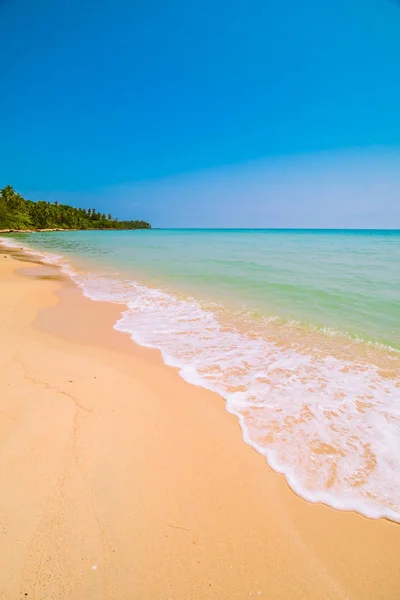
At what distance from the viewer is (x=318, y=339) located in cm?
612

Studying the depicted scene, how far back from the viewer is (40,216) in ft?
342

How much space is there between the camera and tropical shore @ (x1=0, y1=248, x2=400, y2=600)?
1.79 meters

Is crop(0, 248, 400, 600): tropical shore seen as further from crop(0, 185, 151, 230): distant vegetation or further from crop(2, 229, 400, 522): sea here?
crop(0, 185, 151, 230): distant vegetation

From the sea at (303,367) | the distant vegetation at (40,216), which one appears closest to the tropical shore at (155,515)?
the sea at (303,367)

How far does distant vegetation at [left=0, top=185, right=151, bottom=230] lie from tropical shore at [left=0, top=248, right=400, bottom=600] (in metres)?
96.9

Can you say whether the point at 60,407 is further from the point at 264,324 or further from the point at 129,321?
the point at 264,324

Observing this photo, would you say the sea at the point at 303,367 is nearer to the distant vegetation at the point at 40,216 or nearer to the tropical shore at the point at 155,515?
the tropical shore at the point at 155,515

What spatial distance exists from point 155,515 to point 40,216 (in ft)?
403

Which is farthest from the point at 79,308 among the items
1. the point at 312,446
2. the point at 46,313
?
the point at 312,446

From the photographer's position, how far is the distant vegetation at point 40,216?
8444 cm

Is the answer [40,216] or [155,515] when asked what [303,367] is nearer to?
[155,515]

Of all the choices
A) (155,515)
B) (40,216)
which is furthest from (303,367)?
(40,216)

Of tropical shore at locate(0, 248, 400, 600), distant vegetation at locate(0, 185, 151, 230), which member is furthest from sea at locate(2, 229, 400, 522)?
distant vegetation at locate(0, 185, 151, 230)

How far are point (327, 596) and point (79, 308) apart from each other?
7.95 metres
